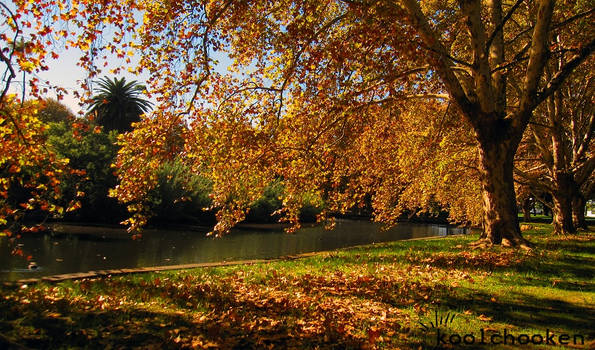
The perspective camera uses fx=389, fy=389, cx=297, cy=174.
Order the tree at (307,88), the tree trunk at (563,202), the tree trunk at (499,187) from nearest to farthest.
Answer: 1. the tree at (307,88)
2. the tree trunk at (499,187)
3. the tree trunk at (563,202)

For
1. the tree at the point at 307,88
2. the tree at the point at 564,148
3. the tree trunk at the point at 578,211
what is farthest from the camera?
the tree trunk at the point at 578,211

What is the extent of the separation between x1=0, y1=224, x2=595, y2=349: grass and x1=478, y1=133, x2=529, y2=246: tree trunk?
2.37 metres

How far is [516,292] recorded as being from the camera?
6.61 metres

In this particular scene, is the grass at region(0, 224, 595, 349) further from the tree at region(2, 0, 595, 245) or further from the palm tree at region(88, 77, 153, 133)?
the palm tree at region(88, 77, 153, 133)

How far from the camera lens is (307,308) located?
562cm

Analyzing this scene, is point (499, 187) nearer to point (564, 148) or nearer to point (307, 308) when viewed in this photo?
point (307, 308)

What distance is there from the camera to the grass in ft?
14.4

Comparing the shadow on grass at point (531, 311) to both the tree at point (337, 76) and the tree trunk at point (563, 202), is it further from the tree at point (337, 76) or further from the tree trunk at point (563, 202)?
the tree trunk at point (563, 202)

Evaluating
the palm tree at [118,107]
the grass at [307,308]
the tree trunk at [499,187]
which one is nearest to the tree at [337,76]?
the tree trunk at [499,187]

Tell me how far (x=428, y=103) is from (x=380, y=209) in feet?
16.7

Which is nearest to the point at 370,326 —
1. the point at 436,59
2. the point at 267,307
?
the point at 267,307

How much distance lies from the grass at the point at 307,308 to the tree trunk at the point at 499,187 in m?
2.37

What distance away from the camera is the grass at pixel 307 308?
14.4 feet

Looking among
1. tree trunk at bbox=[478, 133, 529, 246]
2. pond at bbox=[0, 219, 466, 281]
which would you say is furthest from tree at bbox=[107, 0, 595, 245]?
pond at bbox=[0, 219, 466, 281]
